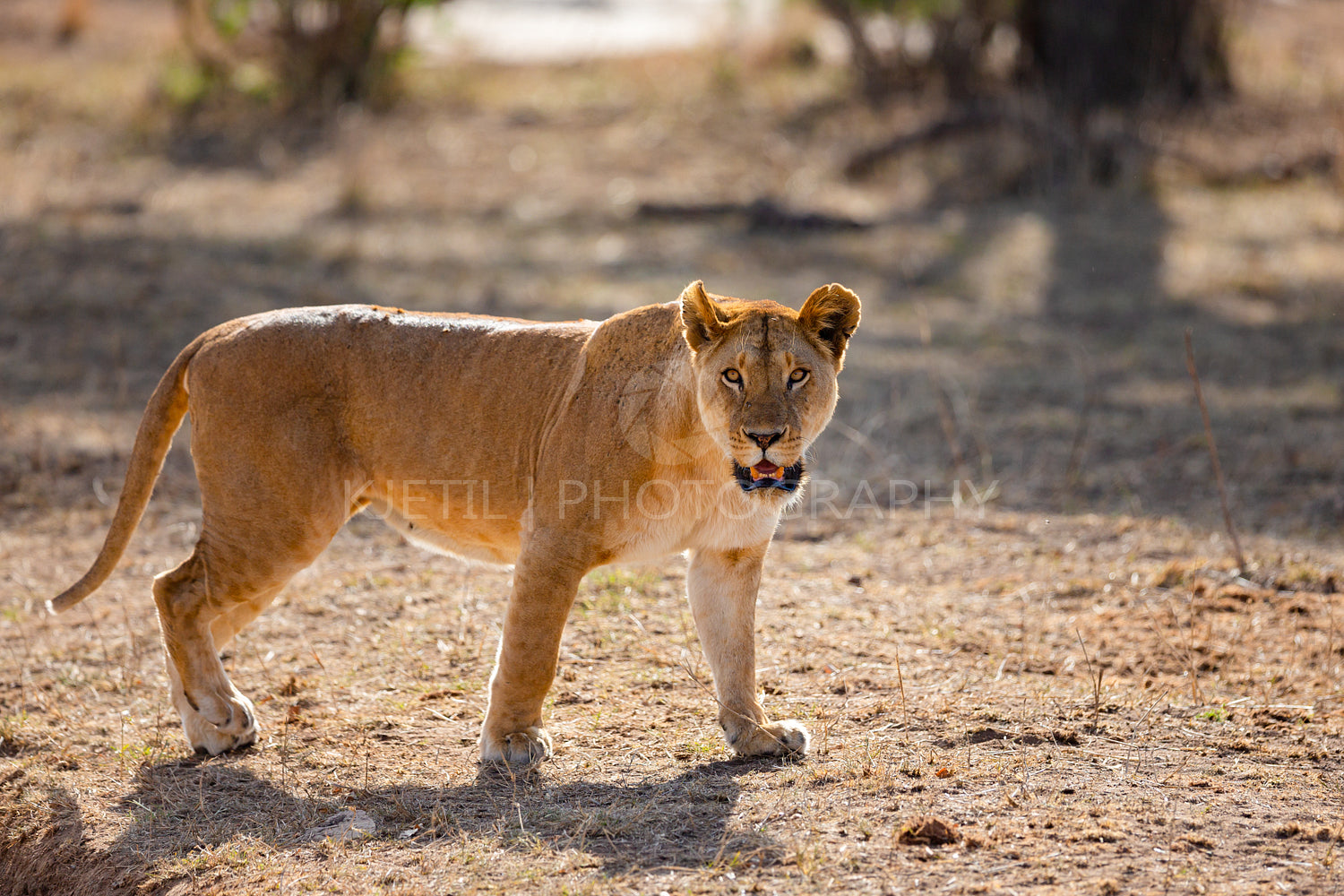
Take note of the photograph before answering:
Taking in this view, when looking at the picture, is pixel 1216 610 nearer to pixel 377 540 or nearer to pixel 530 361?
pixel 530 361

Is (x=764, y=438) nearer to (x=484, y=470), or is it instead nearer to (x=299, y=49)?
(x=484, y=470)

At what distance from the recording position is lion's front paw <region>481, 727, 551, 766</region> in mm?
4617

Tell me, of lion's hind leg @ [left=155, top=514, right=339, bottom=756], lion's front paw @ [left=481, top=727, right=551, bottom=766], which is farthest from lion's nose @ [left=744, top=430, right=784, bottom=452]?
lion's hind leg @ [left=155, top=514, right=339, bottom=756]

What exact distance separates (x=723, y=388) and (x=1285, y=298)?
29.6ft

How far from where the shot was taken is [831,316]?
433cm

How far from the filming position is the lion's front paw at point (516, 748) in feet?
15.1

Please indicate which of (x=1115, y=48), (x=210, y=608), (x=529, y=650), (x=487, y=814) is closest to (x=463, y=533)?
(x=529, y=650)

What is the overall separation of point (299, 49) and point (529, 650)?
Answer: 531 inches

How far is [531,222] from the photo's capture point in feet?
45.4

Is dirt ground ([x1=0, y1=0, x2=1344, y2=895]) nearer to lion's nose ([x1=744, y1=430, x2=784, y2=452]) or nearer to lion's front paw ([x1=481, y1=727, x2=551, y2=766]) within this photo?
lion's front paw ([x1=481, y1=727, x2=551, y2=766])

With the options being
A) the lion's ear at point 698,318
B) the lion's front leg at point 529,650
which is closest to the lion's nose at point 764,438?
the lion's ear at point 698,318

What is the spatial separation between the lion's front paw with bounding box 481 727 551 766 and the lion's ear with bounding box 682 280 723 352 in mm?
1489

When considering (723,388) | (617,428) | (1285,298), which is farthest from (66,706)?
(1285,298)

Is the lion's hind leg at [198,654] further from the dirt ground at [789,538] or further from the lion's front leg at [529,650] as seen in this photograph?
the lion's front leg at [529,650]
